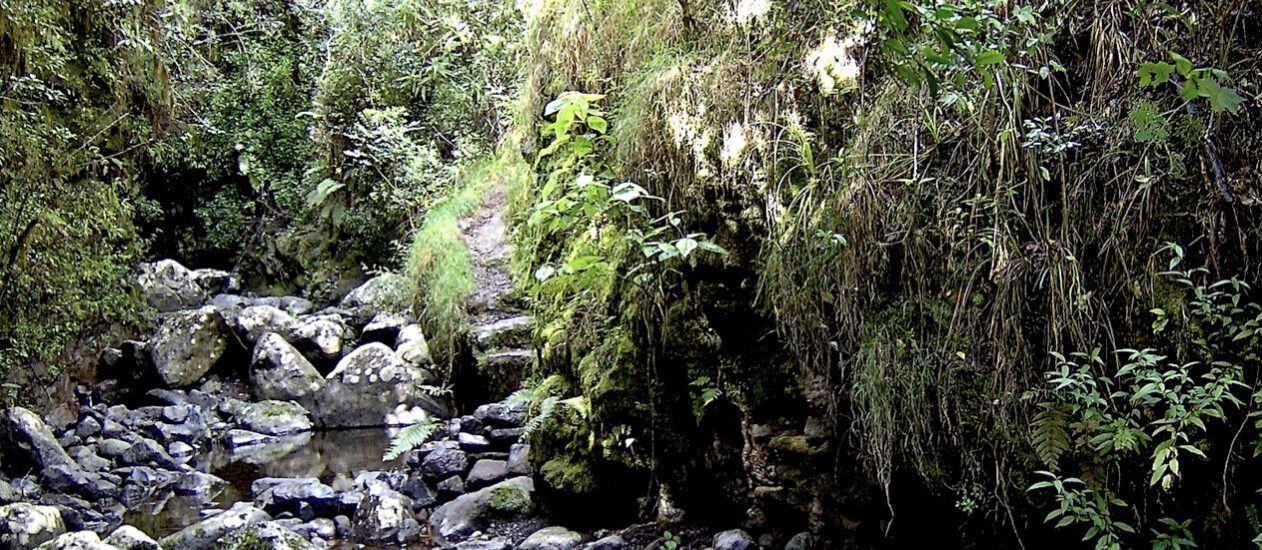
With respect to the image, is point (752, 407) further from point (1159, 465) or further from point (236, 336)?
point (236, 336)

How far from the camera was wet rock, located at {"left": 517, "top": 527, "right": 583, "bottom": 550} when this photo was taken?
4.26 meters

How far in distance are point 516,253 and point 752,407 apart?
2.72m

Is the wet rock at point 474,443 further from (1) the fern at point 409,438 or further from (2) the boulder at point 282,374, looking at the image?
(2) the boulder at point 282,374

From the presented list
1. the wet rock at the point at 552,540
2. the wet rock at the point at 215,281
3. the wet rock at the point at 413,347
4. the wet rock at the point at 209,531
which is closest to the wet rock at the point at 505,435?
the wet rock at the point at 209,531

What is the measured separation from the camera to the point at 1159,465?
2188 millimetres

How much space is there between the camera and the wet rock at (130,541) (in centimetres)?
440

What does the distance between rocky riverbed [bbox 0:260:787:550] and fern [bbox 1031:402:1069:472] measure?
144cm

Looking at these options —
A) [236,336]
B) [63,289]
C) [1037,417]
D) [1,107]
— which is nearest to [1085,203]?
[1037,417]

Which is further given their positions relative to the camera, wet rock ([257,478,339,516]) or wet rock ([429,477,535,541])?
wet rock ([257,478,339,516])

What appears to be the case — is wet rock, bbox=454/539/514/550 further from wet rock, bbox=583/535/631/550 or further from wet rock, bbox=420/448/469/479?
wet rock, bbox=420/448/469/479

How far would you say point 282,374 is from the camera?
8273mm

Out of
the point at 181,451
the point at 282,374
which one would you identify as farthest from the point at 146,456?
the point at 282,374

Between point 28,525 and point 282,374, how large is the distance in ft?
11.6

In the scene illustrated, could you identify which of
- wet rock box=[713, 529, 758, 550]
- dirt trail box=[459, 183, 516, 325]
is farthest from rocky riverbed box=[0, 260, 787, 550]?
dirt trail box=[459, 183, 516, 325]
